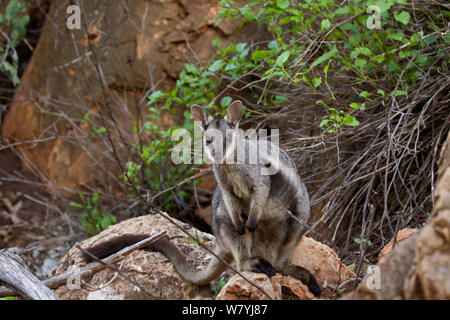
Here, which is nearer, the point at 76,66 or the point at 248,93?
the point at 248,93

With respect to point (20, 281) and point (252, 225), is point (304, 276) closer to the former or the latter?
point (252, 225)

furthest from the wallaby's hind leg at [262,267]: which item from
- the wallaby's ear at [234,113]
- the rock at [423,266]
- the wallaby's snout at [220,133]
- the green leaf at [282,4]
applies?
the green leaf at [282,4]

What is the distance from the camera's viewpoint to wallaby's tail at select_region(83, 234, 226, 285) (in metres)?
4.50

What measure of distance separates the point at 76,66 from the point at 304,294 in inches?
214

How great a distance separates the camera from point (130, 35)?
26.2ft

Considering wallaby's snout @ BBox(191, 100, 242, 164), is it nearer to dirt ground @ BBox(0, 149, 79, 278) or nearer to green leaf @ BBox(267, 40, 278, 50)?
green leaf @ BBox(267, 40, 278, 50)

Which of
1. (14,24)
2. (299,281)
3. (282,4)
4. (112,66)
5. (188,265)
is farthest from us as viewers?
(14,24)

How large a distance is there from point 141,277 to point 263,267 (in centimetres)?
114

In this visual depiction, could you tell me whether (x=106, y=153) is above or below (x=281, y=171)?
below

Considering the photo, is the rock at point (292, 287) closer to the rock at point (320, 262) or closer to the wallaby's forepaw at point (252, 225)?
the rock at point (320, 262)

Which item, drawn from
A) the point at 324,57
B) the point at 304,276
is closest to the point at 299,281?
the point at 304,276

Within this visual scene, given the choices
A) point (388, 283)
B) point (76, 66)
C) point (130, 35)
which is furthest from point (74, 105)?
point (388, 283)

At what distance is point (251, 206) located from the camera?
175 inches

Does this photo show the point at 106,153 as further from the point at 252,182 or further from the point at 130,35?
the point at 252,182
